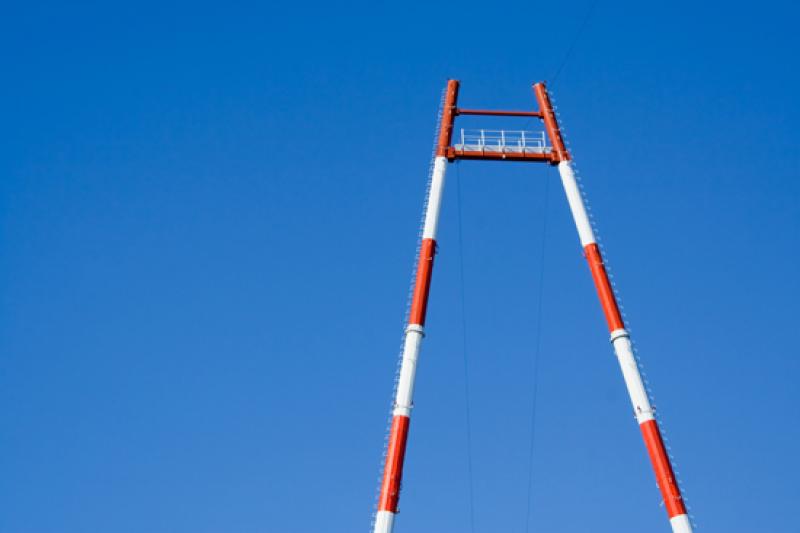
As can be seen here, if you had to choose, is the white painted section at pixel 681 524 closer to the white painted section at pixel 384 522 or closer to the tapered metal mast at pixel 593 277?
the tapered metal mast at pixel 593 277

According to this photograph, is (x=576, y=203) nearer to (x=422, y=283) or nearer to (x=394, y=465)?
(x=422, y=283)

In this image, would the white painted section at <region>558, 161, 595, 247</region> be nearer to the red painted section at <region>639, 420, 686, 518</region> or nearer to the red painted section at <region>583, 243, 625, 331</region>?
the red painted section at <region>583, 243, 625, 331</region>

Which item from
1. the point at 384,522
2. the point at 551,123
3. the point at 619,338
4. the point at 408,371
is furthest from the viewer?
the point at 551,123

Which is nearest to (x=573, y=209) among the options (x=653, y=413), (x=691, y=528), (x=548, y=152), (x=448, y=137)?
(x=548, y=152)

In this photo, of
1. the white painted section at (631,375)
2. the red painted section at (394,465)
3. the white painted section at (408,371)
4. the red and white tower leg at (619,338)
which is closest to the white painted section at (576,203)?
the red and white tower leg at (619,338)

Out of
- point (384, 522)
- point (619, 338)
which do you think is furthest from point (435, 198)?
point (384, 522)

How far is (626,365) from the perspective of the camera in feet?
105

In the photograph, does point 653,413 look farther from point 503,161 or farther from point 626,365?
point 503,161

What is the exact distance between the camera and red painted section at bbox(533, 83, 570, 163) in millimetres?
36688

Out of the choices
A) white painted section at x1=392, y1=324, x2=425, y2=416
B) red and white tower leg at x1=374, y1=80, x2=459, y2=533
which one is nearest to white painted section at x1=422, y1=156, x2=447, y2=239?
red and white tower leg at x1=374, y1=80, x2=459, y2=533

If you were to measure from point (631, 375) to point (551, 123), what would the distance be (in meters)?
10.4

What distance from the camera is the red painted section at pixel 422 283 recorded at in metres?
32.6

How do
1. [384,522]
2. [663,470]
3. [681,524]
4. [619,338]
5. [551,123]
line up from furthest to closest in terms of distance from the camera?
[551,123] < [619,338] < [663,470] < [681,524] < [384,522]

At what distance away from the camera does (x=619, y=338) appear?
32.6 m
